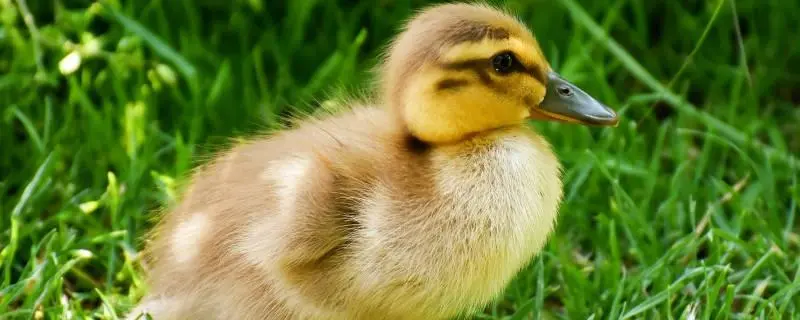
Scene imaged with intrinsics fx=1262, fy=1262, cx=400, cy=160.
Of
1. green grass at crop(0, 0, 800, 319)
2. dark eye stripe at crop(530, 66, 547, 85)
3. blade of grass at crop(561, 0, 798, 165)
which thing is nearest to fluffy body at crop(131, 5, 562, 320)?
dark eye stripe at crop(530, 66, 547, 85)

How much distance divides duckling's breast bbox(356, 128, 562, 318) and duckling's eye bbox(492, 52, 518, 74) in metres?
0.11

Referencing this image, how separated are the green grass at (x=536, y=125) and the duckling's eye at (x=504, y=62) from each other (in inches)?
15.8

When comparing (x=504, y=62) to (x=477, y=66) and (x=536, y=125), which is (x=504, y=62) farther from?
(x=536, y=125)

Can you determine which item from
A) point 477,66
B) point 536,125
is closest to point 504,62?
point 477,66

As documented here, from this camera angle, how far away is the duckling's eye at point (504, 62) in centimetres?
179

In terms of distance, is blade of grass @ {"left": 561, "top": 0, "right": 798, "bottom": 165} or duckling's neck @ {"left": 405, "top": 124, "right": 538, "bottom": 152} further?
blade of grass @ {"left": 561, "top": 0, "right": 798, "bottom": 165}

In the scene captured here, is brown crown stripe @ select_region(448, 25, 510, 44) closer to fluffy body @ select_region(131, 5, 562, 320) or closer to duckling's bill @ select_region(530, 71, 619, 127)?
fluffy body @ select_region(131, 5, 562, 320)

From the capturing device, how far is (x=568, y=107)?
6.19ft

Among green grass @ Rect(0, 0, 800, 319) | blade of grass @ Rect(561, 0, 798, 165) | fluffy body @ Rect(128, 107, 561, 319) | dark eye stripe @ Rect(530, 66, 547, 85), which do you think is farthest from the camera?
blade of grass @ Rect(561, 0, 798, 165)

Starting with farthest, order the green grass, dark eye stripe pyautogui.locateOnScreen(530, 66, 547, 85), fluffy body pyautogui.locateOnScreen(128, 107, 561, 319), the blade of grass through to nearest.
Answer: the blade of grass → the green grass → dark eye stripe pyautogui.locateOnScreen(530, 66, 547, 85) → fluffy body pyautogui.locateOnScreen(128, 107, 561, 319)

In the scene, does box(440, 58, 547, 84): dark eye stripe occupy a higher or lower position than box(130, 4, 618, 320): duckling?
higher

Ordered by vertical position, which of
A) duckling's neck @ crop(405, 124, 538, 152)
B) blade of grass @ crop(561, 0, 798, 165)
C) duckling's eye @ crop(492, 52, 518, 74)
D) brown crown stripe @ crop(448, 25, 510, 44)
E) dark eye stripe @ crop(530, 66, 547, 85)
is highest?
brown crown stripe @ crop(448, 25, 510, 44)

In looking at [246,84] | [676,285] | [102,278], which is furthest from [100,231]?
[676,285]

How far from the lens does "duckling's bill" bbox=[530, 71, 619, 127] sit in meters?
1.88
